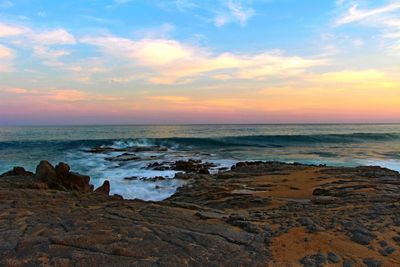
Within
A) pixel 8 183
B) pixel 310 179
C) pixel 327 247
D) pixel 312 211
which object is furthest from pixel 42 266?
pixel 310 179

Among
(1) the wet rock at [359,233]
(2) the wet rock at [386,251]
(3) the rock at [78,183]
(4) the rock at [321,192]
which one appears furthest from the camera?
(3) the rock at [78,183]

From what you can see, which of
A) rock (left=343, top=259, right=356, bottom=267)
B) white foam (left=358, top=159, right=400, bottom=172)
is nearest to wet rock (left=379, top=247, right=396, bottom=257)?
rock (left=343, top=259, right=356, bottom=267)

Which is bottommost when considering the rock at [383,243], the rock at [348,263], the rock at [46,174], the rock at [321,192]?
the rock at [321,192]

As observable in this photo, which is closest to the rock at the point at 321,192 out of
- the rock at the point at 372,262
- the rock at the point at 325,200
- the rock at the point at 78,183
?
the rock at the point at 325,200

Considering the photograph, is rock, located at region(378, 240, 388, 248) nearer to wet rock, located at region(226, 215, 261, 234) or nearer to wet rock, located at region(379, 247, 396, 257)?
wet rock, located at region(379, 247, 396, 257)

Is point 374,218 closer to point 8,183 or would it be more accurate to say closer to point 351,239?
point 351,239

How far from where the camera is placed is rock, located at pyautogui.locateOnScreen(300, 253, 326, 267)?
3717 millimetres

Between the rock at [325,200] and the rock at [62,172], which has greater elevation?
the rock at [62,172]

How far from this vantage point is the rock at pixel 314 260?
12.2 ft

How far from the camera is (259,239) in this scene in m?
Answer: 4.31

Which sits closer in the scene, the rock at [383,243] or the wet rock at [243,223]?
the rock at [383,243]

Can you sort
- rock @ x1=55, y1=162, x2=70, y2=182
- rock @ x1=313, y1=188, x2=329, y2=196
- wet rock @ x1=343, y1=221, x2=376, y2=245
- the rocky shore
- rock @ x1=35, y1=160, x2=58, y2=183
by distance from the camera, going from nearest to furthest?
the rocky shore → wet rock @ x1=343, y1=221, x2=376, y2=245 → rock @ x1=313, y1=188, x2=329, y2=196 → rock @ x1=35, y1=160, x2=58, y2=183 → rock @ x1=55, y1=162, x2=70, y2=182

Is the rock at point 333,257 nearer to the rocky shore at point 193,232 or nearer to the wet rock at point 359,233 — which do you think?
the rocky shore at point 193,232

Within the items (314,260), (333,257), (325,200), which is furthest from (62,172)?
(333,257)
